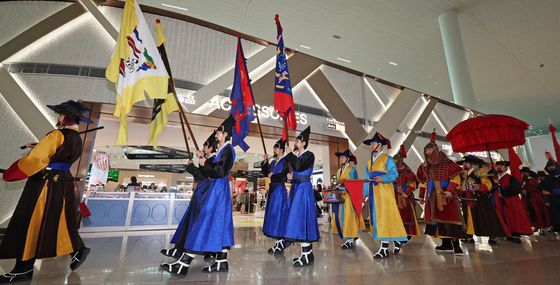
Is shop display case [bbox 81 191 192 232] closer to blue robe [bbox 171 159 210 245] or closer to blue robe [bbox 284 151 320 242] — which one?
blue robe [bbox 171 159 210 245]

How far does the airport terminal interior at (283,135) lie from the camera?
2283 millimetres

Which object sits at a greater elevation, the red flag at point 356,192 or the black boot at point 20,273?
the red flag at point 356,192

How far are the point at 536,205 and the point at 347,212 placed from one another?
5305 mm

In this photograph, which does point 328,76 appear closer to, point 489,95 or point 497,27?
point 497,27

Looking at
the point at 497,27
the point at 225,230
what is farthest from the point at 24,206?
the point at 497,27

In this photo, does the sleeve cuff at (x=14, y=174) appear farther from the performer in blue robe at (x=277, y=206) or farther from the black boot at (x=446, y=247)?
the black boot at (x=446, y=247)

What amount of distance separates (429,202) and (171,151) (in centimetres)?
1336

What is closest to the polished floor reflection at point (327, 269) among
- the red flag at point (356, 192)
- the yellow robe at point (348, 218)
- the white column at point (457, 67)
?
the yellow robe at point (348, 218)

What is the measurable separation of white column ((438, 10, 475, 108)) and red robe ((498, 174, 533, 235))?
1976mm

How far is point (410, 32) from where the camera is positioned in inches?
297

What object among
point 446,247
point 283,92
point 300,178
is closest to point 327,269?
point 300,178

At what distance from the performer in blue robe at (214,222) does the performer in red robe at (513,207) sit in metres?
5.53

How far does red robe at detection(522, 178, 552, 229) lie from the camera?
18.9 ft

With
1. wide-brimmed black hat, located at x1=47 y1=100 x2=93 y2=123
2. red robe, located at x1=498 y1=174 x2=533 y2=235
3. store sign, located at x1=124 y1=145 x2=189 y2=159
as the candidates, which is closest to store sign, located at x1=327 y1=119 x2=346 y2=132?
red robe, located at x1=498 y1=174 x2=533 y2=235
